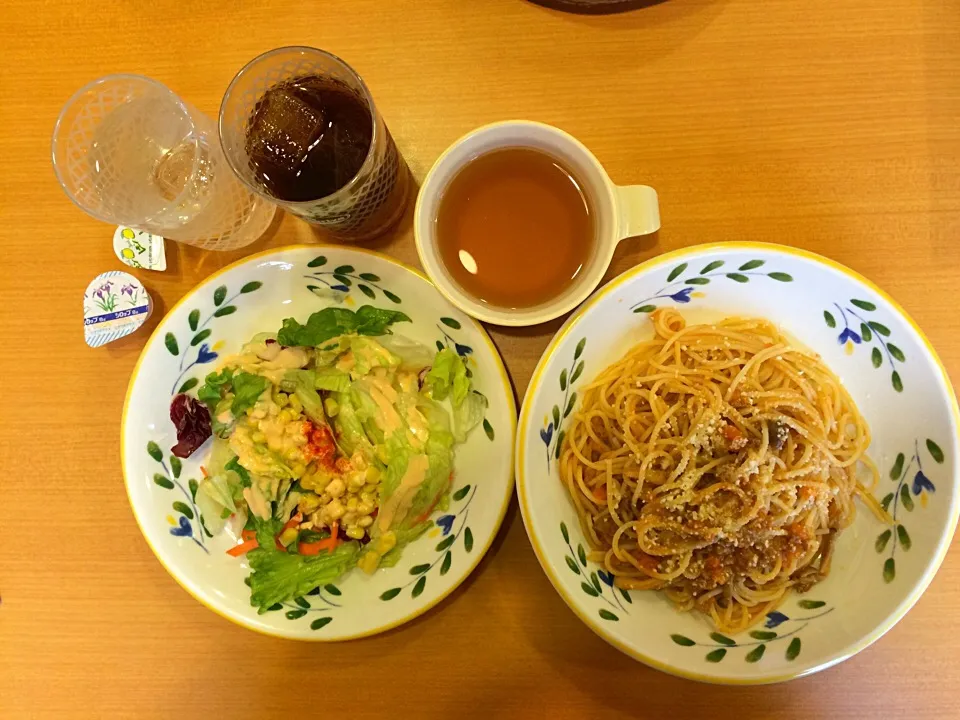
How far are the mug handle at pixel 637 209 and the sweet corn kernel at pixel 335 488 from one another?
85 cm

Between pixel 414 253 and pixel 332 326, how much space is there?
0.89 ft

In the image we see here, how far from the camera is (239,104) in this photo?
126 cm

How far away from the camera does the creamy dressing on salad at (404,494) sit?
1351mm

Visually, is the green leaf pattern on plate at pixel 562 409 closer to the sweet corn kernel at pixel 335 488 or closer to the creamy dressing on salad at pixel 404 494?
the creamy dressing on salad at pixel 404 494

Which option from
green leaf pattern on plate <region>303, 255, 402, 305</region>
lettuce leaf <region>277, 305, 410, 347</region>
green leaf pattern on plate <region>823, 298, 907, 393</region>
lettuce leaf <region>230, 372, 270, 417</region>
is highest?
green leaf pattern on plate <region>823, 298, 907, 393</region>

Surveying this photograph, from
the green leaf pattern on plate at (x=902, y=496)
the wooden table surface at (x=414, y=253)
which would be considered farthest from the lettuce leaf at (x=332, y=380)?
the green leaf pattern on plate at (x=902, y=496)

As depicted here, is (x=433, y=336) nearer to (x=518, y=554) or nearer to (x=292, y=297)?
(x=292, y=297)

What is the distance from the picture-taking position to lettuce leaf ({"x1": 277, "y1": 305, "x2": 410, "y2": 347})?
142 centimetres

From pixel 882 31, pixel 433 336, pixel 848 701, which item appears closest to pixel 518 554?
pixel 433 336

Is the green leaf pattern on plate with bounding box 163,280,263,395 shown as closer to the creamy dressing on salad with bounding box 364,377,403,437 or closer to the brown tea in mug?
the creamy dressing on salad with bounding box 364,377,403,437

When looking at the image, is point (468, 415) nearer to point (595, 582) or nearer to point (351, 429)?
point (351, 429)

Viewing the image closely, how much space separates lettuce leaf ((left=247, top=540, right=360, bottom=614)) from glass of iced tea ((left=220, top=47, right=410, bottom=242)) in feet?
2.50

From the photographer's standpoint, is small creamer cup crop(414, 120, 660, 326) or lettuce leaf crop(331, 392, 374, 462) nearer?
small creamer cup crop(414, 120, 660, 326)

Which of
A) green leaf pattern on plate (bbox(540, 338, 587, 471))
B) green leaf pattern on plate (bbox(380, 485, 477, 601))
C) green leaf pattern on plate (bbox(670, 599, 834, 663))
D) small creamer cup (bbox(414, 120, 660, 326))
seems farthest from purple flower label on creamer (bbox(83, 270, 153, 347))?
green leaf pattern on plate (bbox(670, 599, 834, 663))
